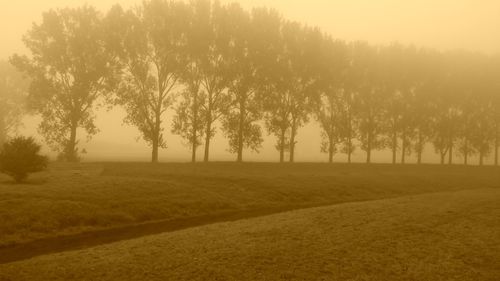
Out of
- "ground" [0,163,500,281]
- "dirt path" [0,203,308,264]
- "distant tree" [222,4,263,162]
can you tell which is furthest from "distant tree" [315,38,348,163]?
"dirt path" [0,203,308,264]

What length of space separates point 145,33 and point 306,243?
45.6 metres

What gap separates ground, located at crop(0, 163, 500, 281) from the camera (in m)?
15.6

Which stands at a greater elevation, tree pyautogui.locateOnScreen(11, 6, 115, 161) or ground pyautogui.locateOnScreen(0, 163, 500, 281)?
tree pyautogui.locateOnScreen(11, 6, 115, 161)

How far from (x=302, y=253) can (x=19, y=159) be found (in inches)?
953

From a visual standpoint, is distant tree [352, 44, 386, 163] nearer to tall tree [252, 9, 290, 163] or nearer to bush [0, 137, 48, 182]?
tall tree [252, 9, 290, 163]

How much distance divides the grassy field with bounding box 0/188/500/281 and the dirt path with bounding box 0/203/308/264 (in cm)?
161

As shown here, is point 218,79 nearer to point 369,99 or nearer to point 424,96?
point 369,99

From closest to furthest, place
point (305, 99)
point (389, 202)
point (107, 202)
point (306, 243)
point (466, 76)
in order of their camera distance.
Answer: point (306, 243) → point (107, 202) → point (389, 202) → point (305, 99) → point (466, 76)

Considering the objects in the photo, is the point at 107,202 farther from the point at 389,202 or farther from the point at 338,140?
the point at 338,140

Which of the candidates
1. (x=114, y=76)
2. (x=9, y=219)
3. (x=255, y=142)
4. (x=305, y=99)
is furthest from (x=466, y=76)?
(x=9, y=219)

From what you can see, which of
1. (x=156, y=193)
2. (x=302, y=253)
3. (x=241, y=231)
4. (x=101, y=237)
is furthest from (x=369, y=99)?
(x=302, y=253)

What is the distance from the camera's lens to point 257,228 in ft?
72.1

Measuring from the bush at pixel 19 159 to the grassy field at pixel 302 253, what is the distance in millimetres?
17310

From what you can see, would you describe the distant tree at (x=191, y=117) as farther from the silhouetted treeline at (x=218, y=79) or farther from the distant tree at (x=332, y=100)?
the distant tree at (x=332, y=100)
